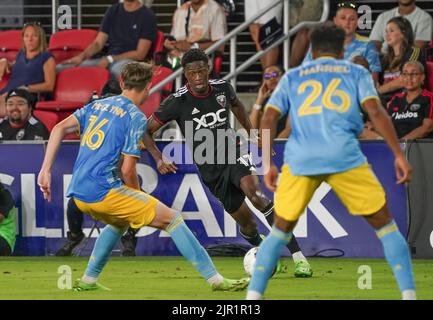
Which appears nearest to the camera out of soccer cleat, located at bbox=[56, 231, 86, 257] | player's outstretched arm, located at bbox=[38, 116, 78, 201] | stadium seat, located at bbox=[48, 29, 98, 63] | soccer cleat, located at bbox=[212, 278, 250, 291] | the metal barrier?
player's outstretched arm, located at bbox=[38, 116, 78, 201]

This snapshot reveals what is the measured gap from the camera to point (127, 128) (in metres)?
9.91

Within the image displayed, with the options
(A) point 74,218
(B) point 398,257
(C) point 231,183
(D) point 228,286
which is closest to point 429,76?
(C) point 231,183

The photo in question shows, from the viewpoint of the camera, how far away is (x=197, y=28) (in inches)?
668

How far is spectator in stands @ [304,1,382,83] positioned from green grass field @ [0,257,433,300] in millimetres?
3140

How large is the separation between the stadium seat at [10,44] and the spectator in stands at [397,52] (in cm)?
559

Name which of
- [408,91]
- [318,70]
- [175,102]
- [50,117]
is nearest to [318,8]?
[408,91]

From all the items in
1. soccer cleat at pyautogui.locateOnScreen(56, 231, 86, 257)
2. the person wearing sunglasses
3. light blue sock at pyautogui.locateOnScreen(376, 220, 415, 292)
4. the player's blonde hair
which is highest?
the player's blonde hair

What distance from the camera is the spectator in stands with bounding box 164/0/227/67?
16797 millimetres

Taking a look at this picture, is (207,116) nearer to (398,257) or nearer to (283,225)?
(283,225)

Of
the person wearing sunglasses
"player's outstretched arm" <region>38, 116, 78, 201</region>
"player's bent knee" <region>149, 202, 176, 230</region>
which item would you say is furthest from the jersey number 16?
the person wearing sunglasses

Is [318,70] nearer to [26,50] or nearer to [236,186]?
[236,186]

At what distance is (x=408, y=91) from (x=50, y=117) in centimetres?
477

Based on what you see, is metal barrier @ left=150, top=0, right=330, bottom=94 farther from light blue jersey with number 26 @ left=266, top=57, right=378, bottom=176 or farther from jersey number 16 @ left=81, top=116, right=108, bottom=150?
light blue jersey with number 26 @ left=266, top=57, right=378, bottom=176

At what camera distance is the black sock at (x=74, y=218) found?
14391 millimetres
